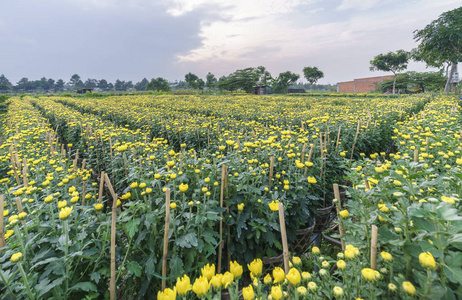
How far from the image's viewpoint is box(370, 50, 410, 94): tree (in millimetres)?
32438

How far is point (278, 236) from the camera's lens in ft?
6.95

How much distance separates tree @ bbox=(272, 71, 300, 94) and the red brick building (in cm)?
1808

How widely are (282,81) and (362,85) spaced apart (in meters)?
22.8

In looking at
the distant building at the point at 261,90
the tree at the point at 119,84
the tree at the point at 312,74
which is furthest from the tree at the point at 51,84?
the tree at the point at 312,74

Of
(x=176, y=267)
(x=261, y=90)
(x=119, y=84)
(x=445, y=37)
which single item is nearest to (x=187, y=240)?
(x=176, y=267)

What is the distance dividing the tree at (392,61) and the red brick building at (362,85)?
926 inches

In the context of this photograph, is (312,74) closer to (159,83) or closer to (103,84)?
(159,83)

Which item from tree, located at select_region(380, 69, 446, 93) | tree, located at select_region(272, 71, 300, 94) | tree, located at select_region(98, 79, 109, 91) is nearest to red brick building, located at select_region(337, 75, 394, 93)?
tree, located at select_region(380, 69, 446, 93)

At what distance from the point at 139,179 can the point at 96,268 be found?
2.69ft

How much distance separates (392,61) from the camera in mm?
32969

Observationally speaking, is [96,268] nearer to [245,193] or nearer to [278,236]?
[245,193]

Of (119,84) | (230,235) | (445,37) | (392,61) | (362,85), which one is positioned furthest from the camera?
(119,84)

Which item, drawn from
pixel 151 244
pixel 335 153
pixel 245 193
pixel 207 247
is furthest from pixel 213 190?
pixel 335 153

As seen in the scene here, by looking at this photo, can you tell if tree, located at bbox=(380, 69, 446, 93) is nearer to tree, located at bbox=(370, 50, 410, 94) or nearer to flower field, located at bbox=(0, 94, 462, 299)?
tree, located at bbox=(370, 50, 410, 94)
